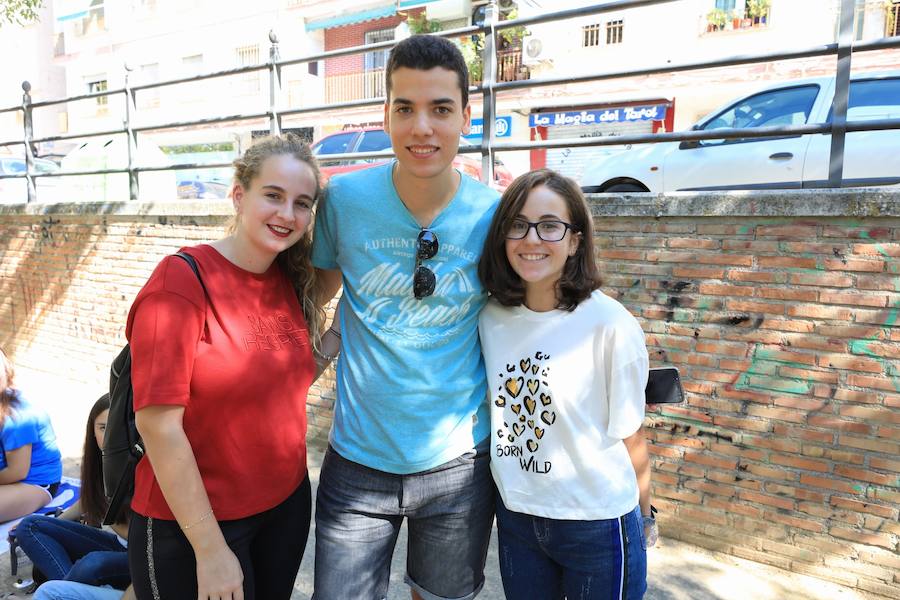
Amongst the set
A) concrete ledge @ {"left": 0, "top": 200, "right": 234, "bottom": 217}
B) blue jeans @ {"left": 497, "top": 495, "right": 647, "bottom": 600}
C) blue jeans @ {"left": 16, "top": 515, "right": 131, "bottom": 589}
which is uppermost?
concrete ledge @ {"left": 0, "top": 200, "right": 234, "bottom": 217}

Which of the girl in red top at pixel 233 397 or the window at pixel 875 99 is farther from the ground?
the window at pixel 875 99

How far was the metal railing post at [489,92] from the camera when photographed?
3.98m

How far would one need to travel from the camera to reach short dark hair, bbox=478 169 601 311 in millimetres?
1841

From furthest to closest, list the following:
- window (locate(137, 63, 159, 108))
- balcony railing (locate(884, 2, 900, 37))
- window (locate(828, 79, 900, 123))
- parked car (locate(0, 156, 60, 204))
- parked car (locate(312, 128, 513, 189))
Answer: window (locate(137, 63, 159, 108)) → balcony railing (locate(884, 2, 900, 37)) → parked car (locate(0, 156, 60, 204)) → parked car (locate(312, 128, 513, 189)) → window (locate(828, 79, 900, 123))

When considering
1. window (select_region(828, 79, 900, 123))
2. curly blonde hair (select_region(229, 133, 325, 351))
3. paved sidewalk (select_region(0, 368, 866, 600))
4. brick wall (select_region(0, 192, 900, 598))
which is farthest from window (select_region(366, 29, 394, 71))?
curly blonde hair (select_region(229, 133, 325, 351))

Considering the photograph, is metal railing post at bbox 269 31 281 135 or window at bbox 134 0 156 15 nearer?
metal railing post at bbox 269 31 281 135

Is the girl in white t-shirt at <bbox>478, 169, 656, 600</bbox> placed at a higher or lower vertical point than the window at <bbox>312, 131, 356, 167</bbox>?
lower

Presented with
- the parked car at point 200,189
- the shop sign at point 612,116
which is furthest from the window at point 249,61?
the shop sign at point 612,116

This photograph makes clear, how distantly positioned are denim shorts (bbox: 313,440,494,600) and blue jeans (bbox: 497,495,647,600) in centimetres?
11

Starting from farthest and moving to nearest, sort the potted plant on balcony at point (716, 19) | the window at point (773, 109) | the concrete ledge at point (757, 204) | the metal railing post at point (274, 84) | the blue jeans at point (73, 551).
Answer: the potted plant on balcony at point (716, 19)
the window at point (773, 109)
the metal railing post at point (274, 84)
the concrete ledge at point (757, 204)
the blue jeans at point (73, 551)

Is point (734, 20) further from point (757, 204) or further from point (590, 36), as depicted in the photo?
point (757, 204)

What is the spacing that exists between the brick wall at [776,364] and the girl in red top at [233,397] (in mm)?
2205

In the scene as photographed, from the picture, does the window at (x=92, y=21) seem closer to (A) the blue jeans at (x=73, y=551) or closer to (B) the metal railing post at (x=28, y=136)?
(B) the metal railing post at (x=28, y=136)

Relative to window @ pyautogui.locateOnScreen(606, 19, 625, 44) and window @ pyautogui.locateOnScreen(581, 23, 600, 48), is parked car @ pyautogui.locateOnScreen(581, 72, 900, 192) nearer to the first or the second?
window @ pyautogui.locateOnScreen(606, 19, 625, 44)
